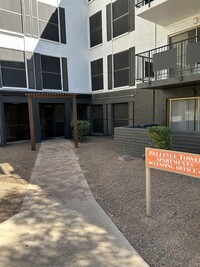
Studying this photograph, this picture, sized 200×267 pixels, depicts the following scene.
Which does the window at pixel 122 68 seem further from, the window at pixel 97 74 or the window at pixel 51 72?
the window at pixel 51 72

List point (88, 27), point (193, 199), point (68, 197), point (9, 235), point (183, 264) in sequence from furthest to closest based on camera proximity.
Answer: point (88, 27)
point (68, 197)
point (193, 199)
point (9, 235)
point (183, 264)

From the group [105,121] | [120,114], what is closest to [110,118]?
[105,121]

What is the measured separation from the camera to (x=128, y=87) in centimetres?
1238

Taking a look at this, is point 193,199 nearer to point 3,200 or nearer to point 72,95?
point 3,200

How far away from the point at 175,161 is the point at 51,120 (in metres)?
12.6

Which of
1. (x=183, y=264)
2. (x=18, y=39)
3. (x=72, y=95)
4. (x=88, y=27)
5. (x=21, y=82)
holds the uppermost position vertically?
(x=88, y=27)

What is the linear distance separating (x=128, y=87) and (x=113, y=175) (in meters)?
7.53

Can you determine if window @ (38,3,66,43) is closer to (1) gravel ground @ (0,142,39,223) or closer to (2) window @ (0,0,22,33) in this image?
(2) window @ (0,0,22,33)

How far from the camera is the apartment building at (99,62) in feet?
29.4

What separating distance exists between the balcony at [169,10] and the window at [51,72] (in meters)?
6.65

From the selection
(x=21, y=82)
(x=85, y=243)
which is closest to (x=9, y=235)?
(x=85, y=243)

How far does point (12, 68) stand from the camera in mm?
11750

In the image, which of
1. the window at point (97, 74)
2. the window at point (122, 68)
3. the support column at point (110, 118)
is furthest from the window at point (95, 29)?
the support column at point (110, 118)

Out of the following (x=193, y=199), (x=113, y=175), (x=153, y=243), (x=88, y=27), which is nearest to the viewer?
(x=153, y=243)
